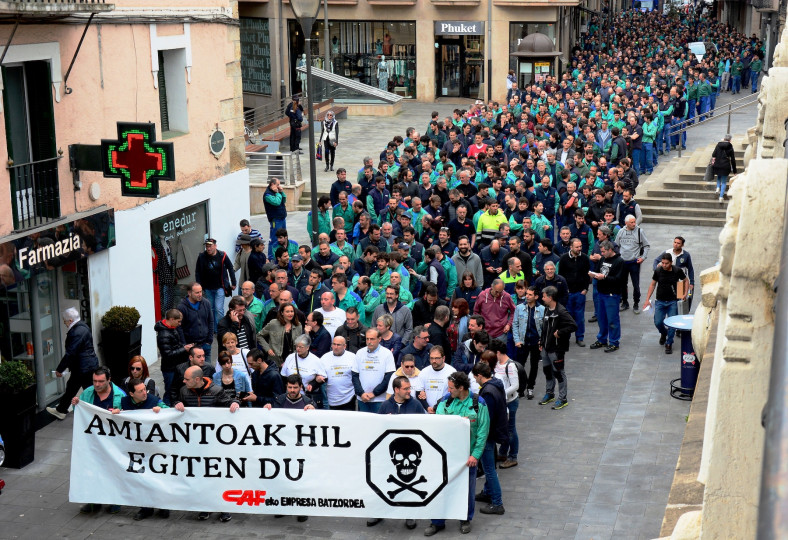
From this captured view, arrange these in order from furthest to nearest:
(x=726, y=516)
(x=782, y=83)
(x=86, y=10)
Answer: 1. (x=86, y=10)
2. (x=782, y=83)
3. (x=726, y=516)

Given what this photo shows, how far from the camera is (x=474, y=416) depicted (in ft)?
35.0

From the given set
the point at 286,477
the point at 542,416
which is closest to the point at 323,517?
the point at 286,477

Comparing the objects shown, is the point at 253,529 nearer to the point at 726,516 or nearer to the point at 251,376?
the point at 251,376

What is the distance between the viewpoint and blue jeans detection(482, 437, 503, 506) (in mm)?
10961

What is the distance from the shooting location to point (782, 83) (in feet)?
21.1

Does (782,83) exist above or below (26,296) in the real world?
above

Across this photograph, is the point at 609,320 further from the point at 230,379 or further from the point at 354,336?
the point at 230,379

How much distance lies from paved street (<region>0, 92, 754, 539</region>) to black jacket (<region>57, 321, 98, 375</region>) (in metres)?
0.87

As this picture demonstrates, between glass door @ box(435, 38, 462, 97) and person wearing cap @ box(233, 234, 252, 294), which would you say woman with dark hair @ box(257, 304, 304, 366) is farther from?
glass door @ box(435, 38, 462, 97)

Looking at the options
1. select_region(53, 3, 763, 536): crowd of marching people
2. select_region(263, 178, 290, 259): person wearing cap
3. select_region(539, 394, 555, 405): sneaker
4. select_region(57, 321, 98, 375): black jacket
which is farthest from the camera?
select_region(263, 178, 290, 259): person wearing cap

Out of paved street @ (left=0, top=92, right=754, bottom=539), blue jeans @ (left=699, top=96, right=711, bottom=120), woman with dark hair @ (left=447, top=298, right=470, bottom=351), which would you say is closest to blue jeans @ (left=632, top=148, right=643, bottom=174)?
blue jeans @ (left=699, top=96, right=711, bottom=120)

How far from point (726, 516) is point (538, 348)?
11.3m

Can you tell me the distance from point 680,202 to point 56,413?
16.4 meters

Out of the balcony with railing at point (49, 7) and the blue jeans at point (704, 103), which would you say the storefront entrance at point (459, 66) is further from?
the balcony with railing at point (49, 7)
